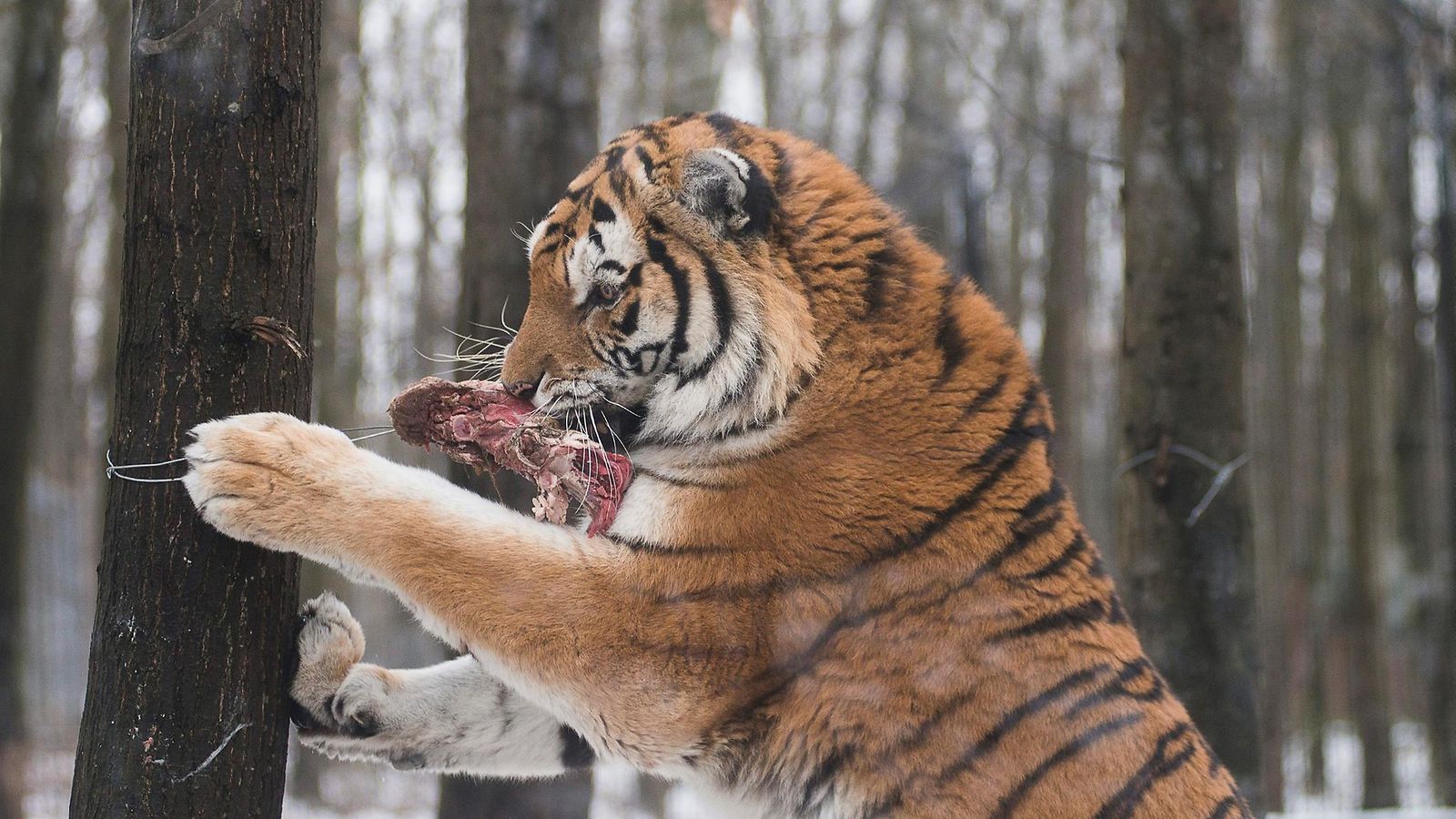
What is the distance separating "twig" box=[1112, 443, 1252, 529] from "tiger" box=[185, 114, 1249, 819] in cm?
142

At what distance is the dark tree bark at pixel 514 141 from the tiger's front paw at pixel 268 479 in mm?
2110

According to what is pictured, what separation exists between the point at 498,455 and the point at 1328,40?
1138cm

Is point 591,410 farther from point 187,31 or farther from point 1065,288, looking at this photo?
point 1065,288

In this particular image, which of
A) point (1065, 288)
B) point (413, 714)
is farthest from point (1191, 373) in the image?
point (1065, 288)

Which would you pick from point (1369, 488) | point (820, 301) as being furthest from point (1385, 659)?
point (820, 301)

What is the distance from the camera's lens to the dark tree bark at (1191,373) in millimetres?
4215

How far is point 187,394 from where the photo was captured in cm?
229

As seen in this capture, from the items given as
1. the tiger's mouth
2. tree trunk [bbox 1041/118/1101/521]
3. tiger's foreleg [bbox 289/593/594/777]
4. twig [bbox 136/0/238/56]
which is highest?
tree trunk [bbox 1041/118/1101/521]

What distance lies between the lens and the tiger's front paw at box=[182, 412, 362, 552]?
7.43 feet

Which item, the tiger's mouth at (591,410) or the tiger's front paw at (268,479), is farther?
the tiger's mouth at (591,410)

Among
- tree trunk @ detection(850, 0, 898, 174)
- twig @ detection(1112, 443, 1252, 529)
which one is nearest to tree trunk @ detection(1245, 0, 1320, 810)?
tree trunk @ detection(850, 0, 898, 174)

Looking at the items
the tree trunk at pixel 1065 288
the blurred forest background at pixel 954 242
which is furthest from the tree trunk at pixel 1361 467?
the tree trunk at pixel 1065 288

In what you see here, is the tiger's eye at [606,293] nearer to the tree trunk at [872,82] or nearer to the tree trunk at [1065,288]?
the tree trunk at [1065,288]

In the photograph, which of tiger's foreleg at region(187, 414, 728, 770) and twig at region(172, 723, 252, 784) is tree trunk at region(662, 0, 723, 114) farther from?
twig at region(172, 723, 252, 784)
